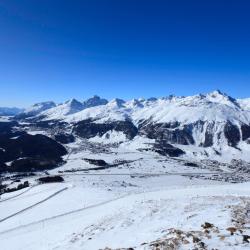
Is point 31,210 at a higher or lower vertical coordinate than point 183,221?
lower

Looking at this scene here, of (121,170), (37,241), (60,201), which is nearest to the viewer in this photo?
(37,241)

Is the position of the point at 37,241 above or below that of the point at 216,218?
below

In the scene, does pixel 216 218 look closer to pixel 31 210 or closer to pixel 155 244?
pixel 155 244

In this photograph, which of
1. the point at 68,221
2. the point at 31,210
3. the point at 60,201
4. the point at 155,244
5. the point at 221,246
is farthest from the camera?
the point at 60,201

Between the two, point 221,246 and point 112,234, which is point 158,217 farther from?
point 221,246

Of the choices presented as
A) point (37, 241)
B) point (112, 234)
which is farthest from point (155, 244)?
point (37, 241)

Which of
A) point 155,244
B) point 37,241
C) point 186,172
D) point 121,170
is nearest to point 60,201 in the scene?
point 37,241

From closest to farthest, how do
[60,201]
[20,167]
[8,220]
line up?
[8,220]
[60,201]
[20,167]

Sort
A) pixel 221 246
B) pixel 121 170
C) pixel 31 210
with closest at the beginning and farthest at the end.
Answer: pixel 221 246
pixel 31 210
pixel 121 170

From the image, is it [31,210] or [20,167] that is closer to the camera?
[31,210]
